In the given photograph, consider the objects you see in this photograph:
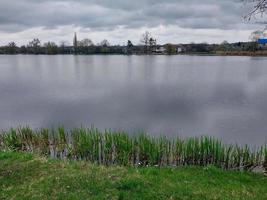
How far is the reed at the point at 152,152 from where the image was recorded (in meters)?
9.70

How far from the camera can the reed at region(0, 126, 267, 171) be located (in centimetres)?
970

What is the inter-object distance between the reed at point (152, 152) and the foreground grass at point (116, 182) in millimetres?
833

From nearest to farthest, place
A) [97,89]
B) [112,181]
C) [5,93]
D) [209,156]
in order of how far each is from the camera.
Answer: [112,181] → [209,156] → [5,93] → [97,89]

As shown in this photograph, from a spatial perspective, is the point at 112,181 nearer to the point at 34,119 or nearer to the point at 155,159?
the point at 155,159

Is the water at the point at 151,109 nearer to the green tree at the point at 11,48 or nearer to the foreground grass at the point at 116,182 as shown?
the foreground grass at the point at 116,182

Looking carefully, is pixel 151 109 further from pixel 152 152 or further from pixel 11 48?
pixel 11 48

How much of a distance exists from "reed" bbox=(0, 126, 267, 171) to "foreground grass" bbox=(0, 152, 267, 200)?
0.83 metres

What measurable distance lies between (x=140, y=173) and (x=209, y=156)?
2874mm

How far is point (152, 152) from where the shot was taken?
9922mm

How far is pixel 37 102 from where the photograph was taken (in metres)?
23.8

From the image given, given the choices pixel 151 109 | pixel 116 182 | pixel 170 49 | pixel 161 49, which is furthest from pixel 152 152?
pixel 161 49

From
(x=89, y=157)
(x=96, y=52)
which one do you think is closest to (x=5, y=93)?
(x=89, y=157)

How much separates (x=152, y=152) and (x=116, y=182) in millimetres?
3200

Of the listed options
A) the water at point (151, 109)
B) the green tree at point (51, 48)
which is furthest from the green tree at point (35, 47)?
the water at point (151, 109)
